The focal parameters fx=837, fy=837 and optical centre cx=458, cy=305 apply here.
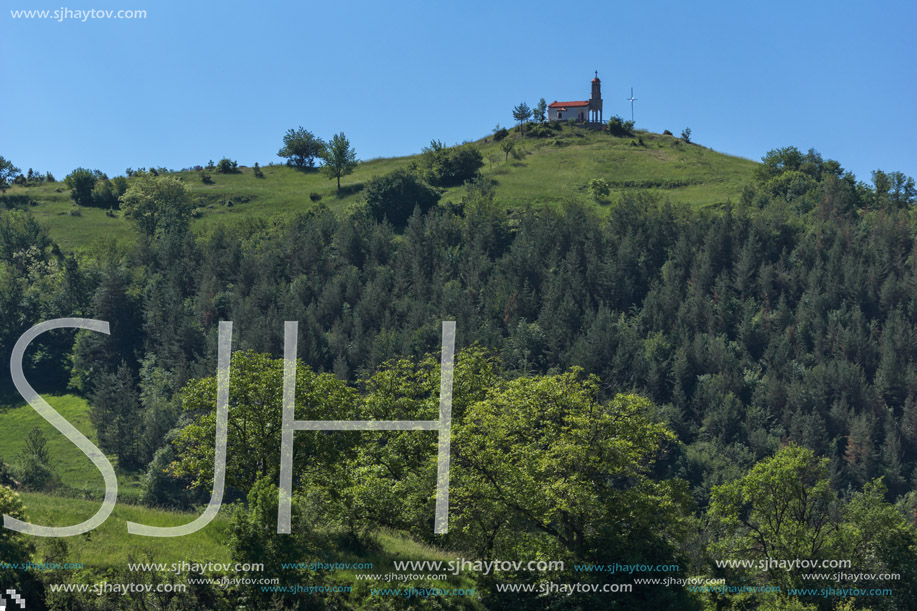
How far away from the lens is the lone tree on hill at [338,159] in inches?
6841

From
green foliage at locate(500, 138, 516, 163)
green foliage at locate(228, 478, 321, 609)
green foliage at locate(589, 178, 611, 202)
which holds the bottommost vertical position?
green foliage at locate(228, 478, 321, 609)

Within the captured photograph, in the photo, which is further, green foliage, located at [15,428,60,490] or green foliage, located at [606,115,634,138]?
green foliage, located at [606,115,634,138]

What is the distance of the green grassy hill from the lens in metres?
158

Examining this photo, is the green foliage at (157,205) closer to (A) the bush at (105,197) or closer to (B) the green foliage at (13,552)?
(A) the bush at (105,197)

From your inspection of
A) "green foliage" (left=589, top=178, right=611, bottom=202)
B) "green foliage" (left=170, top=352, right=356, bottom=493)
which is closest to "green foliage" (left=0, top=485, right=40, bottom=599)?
"green foliage" (left=170, top=352, right=356, bottom=493)

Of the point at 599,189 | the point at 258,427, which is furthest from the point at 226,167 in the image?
the point at 258,427

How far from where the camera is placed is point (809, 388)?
360ft

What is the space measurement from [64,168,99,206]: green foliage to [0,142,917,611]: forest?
31.2 feet

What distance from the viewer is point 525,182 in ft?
548

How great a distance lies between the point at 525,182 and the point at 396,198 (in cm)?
2671

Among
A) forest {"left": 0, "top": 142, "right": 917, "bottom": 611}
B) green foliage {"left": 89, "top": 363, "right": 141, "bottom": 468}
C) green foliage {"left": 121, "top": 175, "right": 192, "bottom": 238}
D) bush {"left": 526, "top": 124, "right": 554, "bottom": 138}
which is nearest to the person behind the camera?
forest {"left": 0, "top": 142, "right": 917, "bottom": 611}

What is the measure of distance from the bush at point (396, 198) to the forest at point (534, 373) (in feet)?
1.86

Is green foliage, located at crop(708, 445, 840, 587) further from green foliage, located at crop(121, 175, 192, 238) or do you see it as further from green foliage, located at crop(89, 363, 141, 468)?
green foliage, located at crop(121, 175, 192, 238)

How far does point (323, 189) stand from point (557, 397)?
144 meters
